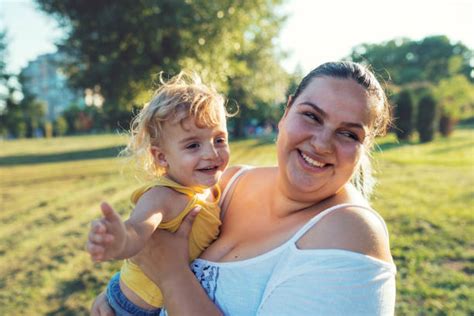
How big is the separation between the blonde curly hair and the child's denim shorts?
680mm

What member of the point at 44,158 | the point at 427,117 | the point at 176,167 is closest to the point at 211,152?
the point at 176,167

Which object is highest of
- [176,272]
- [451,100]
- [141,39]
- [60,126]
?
[141,39]

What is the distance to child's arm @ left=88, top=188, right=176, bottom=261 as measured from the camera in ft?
4.50

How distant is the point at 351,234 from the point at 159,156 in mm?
1248

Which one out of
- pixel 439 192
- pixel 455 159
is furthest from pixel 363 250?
pixel 455 159

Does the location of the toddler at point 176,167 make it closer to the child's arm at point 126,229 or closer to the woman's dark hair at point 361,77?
the child's arm at point 126,229

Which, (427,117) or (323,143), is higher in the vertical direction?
(323,143)

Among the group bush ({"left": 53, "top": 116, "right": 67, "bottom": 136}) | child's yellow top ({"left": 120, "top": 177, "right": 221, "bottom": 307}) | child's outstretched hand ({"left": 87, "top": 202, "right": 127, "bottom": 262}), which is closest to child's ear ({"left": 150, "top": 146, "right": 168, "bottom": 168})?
child's yellow top ({"left": 120, "top": 177, "right": 221, "bottom": 307})

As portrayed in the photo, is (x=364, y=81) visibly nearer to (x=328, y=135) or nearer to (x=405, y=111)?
(x=328, y=135)

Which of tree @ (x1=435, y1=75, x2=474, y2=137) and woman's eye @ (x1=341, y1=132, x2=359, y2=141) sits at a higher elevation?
woman's eye @ (x1=341, y1=132, x2=359, y2=141)

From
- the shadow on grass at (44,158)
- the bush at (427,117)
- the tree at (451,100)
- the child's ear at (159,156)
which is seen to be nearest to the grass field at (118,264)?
the child's ear at (159,156)

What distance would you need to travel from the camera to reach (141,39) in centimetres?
1178

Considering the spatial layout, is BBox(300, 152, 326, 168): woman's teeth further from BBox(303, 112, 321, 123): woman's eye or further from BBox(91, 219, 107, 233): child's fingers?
BBox(91, 219, 107, 233): child's fingers

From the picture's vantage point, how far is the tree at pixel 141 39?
11.3 metres
